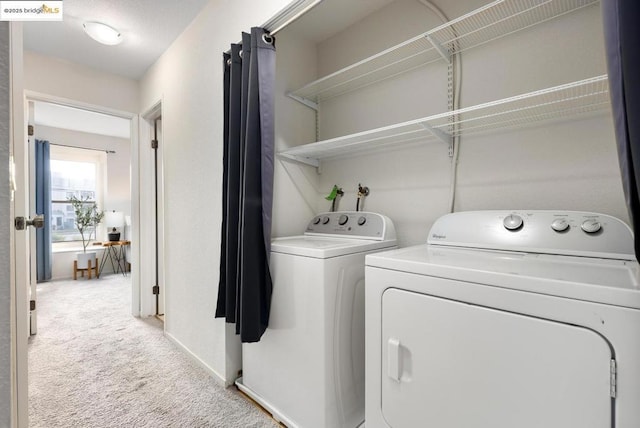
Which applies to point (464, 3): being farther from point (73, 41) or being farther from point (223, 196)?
point (73, 41)

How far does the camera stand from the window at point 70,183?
5.05m

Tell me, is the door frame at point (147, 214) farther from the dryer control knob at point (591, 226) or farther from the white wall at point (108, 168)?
the dryer control knob at point (591, 226)

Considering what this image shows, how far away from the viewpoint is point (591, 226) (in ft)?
3.30

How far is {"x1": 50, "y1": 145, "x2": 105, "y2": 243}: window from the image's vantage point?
5.05 metres

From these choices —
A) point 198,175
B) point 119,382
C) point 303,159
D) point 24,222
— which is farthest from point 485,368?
point 119,382

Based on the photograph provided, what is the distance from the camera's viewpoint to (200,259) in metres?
2.05

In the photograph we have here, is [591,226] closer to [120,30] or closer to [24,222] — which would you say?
[24,222]

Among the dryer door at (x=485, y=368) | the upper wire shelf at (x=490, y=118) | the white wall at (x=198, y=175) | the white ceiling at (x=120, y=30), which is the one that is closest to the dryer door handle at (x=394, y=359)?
the dryer door at (x=485, y=368)

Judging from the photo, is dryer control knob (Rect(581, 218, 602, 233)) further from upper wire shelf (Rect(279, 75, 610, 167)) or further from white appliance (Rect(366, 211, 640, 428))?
upper wire shelf (Rect(279, 75, 610, 167))

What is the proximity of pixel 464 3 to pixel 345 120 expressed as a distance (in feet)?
2.82

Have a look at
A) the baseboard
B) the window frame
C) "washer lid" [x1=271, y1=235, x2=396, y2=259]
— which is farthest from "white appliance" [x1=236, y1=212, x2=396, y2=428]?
the window frame

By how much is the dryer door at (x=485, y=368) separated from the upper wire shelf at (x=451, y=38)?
1.13m

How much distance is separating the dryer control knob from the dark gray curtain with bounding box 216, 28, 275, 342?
1271mm

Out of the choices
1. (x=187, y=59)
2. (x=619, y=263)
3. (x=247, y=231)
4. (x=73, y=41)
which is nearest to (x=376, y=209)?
(x=247, y=231)
